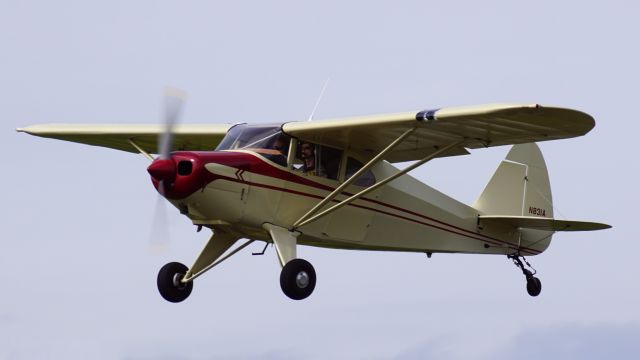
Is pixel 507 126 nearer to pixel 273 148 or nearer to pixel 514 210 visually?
pixel 273 148

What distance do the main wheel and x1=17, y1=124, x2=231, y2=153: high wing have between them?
10.7 feet

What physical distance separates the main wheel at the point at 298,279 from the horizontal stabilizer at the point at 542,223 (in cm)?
448

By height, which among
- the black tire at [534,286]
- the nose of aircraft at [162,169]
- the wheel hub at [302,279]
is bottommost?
the black tire at [534,286]

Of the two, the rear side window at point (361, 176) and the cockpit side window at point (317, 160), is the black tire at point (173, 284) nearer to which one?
the cockpit side window at point (317, 160)

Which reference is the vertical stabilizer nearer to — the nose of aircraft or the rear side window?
the rear side window

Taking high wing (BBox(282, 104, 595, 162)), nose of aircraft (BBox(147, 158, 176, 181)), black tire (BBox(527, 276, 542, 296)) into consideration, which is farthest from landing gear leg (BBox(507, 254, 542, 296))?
nose of aircraft (BBox(147, 158, 176, 181))

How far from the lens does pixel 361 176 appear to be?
15953mm

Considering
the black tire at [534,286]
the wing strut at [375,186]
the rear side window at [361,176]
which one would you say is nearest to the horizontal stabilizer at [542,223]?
the black tire at [534,286]

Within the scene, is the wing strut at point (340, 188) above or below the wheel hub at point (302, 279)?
above

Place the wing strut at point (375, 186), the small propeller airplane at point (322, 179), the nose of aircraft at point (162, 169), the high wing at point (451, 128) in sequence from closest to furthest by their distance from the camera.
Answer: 1. the high wing at point (451, 128)
2. the nose of aircraft at point (162, 169)
3. the small propeller airplane at point (322, 179)
4. the wing strut at point (375, 186)

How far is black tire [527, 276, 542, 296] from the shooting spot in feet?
62.8

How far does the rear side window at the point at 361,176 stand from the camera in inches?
623

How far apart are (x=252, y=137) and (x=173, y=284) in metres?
2.32

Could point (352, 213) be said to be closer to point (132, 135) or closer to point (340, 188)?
point (340, 188)
